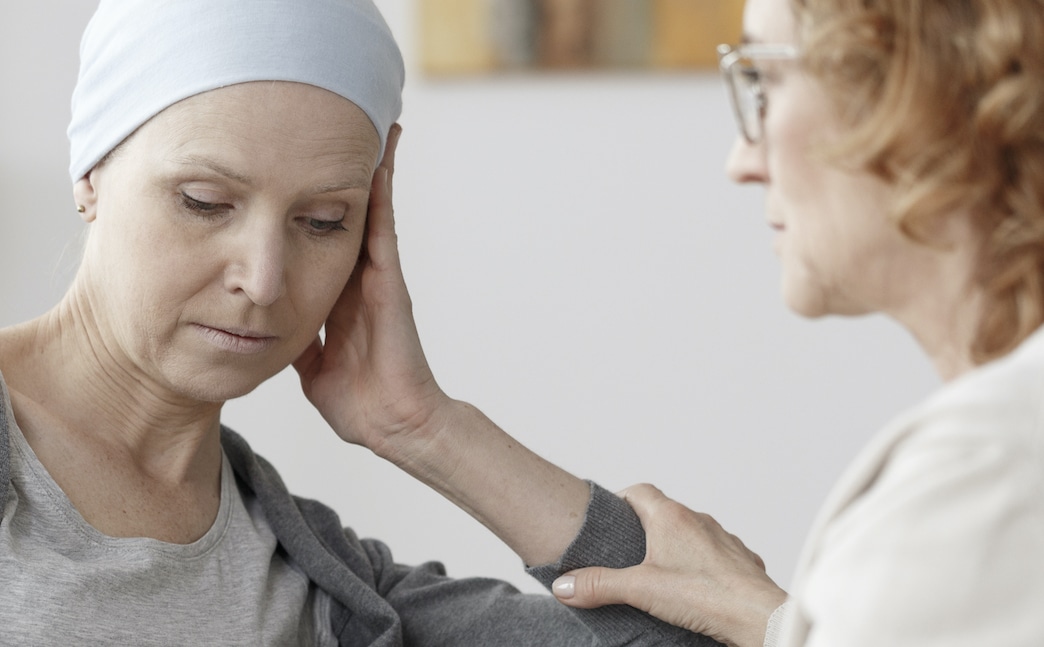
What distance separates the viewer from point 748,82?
1059 mm

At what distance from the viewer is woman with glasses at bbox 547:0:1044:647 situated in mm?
724

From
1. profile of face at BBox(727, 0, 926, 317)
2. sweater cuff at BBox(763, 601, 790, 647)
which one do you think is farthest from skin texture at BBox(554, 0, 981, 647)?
sweater cuff at BBox(763, 601, 790, 647)

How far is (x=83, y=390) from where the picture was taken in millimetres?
1515

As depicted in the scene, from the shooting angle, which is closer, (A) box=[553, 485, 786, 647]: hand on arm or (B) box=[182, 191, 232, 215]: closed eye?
(B) box=[182, 191, 232, 215]: closed eye

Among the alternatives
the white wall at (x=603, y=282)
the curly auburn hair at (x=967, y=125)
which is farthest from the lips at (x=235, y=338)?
the white wall at (x=603, y=282)

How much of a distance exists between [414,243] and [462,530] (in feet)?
2.83

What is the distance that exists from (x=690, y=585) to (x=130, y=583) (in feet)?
2.31

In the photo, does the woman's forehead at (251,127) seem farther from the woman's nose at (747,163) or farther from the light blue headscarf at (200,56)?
the woman's nose at (747,163)

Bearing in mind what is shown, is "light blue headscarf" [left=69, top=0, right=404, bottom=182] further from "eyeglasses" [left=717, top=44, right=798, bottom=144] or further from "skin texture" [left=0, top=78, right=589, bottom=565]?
"eyeglasses" [left=717, top=44, right=798, bottom=144]

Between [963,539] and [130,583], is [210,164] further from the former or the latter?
[963,539]

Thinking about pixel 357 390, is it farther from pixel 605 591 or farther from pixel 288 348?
pixel 605 591

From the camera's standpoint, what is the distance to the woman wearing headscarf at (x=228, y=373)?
141 centimetres

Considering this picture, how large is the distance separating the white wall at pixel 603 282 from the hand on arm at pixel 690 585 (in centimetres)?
176

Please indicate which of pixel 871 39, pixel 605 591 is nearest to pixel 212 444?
pixel 605 591
